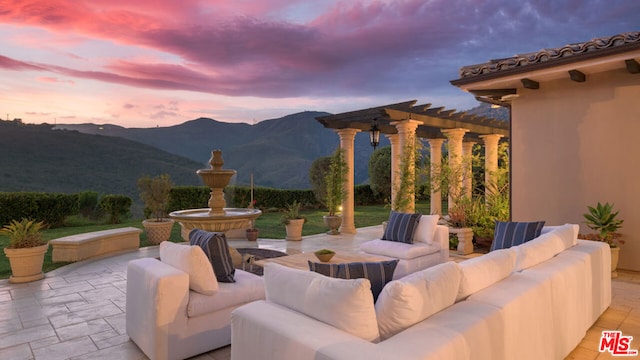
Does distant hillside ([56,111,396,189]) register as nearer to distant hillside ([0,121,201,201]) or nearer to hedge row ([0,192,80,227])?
distant hillside ([0,121,201,201])

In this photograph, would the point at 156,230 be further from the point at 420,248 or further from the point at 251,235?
the point at 420,248

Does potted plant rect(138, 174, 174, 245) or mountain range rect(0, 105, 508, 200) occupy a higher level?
mountain range rect(0, 105, 508, 200)

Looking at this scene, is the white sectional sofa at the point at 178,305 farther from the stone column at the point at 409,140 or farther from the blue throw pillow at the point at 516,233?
the stone column at the point at 409,140

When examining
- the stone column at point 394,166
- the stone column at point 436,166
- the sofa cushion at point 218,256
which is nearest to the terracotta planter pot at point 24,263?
the sofa cushion at point 218,256

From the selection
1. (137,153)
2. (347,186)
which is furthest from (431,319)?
(137,153)

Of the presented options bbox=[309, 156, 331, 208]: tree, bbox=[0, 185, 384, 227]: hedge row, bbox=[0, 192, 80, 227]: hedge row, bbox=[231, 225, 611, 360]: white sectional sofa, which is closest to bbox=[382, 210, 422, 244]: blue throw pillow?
bbox=[231, 225, 611, 360]: white sectional sofa

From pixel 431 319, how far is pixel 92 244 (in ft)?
23.1

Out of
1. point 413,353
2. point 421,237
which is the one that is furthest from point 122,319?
point 421,237

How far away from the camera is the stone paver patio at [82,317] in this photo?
3145 mm

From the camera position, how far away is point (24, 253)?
5.32m

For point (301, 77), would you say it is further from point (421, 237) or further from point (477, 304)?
point (477, 304)

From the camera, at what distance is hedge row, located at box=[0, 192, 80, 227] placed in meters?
10.1

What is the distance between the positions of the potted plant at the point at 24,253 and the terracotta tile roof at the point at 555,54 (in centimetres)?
766

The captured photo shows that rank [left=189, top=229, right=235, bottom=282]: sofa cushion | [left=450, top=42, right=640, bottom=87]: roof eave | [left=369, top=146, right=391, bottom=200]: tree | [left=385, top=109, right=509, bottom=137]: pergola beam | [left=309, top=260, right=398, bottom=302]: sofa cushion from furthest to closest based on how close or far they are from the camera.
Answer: [left=369, top=146, right=391, bottom=200]: tree
[left=385, top=109, right=509, bottom=137]: pergola beam
[left=450, top=42, right=640, bottom=87]: roof eave
[left=189, top=229, right=235, bottom=282]: sofa cushion
[left=309, top=260, right=398, bottom=302]: sofa cushion
